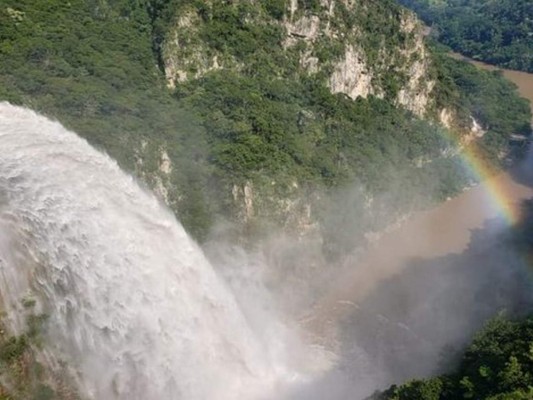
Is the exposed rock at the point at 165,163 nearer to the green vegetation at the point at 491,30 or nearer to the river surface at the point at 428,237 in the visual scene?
the river surface at the point at 428,237

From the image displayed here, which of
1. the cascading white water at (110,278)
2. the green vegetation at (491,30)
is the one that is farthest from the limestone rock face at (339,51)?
the green vegetation at (491,30)

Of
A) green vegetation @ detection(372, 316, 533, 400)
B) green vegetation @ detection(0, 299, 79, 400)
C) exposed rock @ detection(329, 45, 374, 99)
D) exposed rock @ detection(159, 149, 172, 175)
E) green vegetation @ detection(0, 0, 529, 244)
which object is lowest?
green vegetation @ detection(0, 299, 79, 400)

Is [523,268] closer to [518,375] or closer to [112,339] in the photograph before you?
[518,375]

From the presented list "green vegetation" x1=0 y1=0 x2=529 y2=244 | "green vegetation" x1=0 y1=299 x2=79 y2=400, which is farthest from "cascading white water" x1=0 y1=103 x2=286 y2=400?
"green vegetation" x1=0 y1=0 x2=529 y2=244

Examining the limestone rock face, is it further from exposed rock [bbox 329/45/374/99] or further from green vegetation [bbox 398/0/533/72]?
green vegetation [bbox 398/0/533/72]

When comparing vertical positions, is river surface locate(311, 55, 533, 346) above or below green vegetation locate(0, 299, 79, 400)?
above

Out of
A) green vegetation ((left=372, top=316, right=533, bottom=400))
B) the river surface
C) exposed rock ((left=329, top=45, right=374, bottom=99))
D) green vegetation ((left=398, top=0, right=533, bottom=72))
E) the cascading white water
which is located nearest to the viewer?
green vegetation ((left=372, top=316, right=533, bottom=400))

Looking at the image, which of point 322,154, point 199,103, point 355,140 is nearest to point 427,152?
point 355,140
